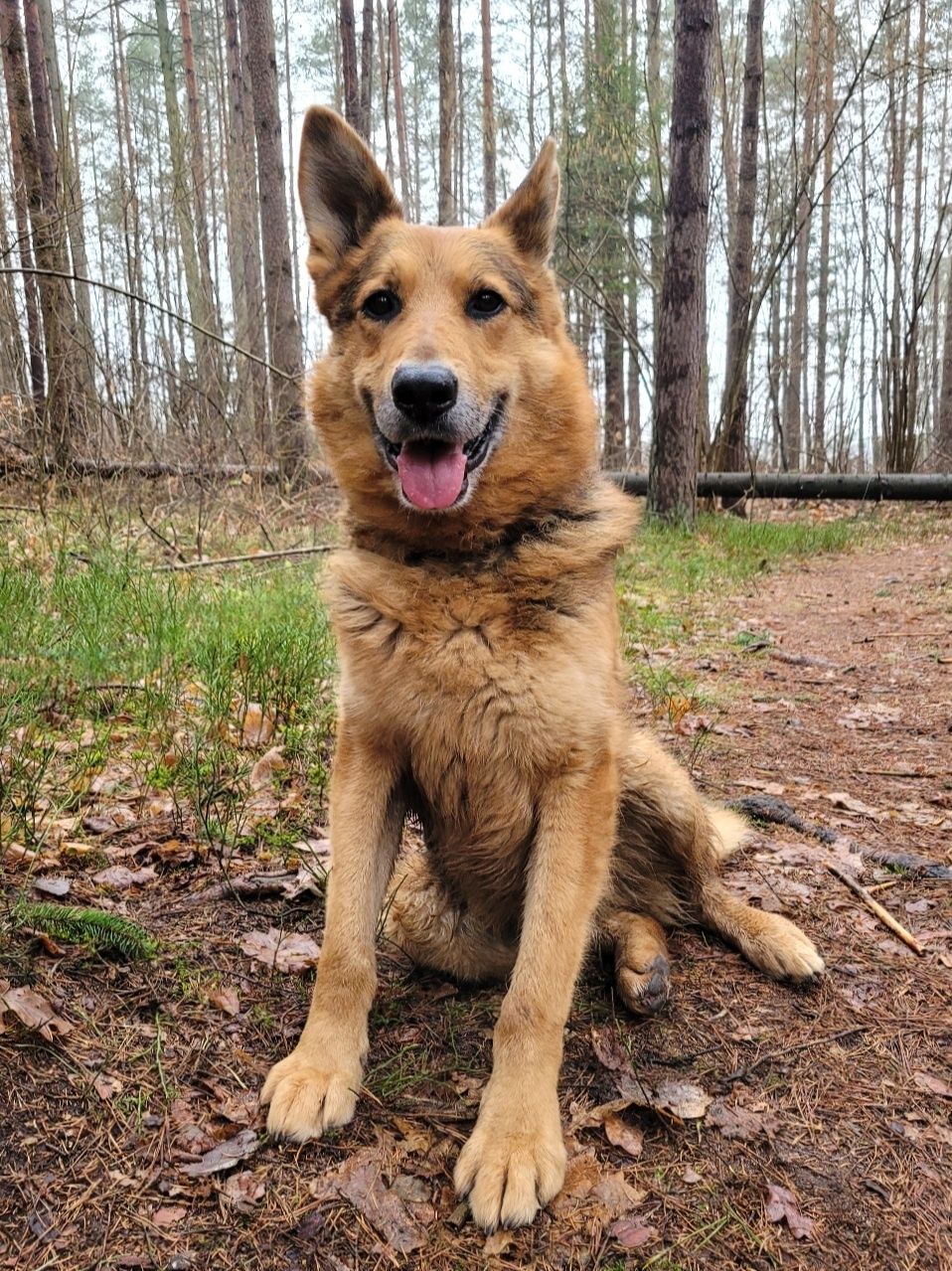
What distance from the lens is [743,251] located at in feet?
46.3

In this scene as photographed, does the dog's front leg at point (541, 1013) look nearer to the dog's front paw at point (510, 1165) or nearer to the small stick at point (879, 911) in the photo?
the dog's front paw at point (510, 1165)

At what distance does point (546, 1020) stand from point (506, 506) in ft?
4.43

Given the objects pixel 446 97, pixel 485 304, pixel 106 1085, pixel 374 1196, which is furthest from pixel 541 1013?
pixel 446 97

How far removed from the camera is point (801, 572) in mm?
9531

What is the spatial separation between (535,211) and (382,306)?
0.70 metres

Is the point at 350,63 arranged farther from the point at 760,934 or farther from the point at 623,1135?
the point at 623,1135

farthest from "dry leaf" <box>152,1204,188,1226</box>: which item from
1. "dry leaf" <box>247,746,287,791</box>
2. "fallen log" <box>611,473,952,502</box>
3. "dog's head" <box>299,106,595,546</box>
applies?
"fallen log" <box>611,473,952,502</box>

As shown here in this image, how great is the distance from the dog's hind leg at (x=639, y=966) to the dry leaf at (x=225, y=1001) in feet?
3.36

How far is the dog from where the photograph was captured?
2.05 meters

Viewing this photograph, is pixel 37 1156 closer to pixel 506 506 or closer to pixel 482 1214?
pixel 482 1214

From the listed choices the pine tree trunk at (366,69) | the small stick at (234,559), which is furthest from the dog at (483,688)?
the pine tree trunk at (366,69)

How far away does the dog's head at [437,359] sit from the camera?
7.93 feet

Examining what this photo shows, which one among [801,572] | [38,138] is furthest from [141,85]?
[801,572]

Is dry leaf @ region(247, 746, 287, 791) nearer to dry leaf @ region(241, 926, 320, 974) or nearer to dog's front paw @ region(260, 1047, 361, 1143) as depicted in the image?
dry leaf @ region(241, 926, 320, 974)
